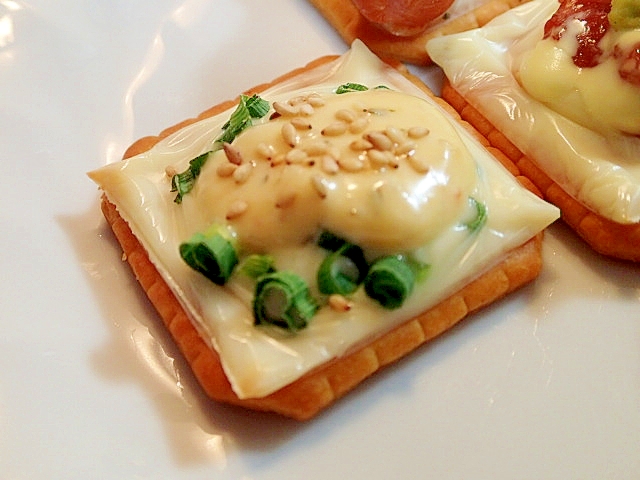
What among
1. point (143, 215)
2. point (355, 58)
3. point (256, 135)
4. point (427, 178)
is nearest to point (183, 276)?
point (143, 215)

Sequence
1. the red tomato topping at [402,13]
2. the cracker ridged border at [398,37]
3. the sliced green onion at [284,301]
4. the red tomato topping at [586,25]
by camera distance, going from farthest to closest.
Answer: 1. the cracker ridged border at [398,37]
2. the red tomato topping at [402,13]
3. the red tomato topping at [586,25]
4. the sliced green onion at [284,301]

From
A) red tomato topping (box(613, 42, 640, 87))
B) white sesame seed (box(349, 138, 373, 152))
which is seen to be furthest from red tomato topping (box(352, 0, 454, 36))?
white sesame seed (box(349, 138, 373, 152))

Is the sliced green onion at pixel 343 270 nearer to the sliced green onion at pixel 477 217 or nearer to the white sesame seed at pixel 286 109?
the sliced green onion at pixel 477 217

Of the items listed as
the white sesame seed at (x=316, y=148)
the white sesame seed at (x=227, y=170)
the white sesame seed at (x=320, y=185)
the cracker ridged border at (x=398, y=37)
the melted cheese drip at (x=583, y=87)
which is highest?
the white sesame seed at (x=316, y=148)

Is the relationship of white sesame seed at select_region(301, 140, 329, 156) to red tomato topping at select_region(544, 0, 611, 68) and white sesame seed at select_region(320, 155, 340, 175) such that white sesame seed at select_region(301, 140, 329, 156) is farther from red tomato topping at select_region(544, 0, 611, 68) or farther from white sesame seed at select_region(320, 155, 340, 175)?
red tomato topping at select_region(544, 0, 611, 68)

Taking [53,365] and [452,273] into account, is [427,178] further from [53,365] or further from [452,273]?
[53,365]

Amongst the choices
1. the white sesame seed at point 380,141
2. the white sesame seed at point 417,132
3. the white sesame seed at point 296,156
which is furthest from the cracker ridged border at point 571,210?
the white sesame seed at point 296,156
